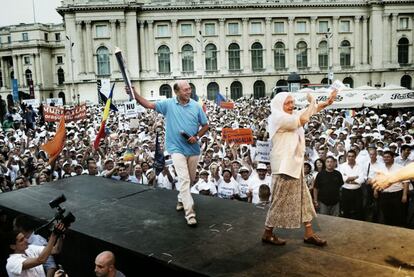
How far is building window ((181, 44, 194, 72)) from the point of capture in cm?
5525

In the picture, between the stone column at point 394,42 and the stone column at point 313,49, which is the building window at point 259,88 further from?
the stone column at point 394,42

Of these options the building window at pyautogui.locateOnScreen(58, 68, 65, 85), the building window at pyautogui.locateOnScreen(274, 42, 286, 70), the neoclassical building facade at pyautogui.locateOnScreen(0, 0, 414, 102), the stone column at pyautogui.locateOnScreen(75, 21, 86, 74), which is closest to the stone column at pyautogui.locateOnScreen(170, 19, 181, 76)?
the neoclassical building facade at pyautogui.locateOnScreen(0, 0, 414, 102)

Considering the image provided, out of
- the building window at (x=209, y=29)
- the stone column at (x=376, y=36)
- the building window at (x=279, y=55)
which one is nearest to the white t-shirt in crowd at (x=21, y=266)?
the building window at (x=209, y=29)

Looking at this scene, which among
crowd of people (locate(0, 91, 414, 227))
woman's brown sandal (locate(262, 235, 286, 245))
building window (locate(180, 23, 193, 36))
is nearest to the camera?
woman's brown sandal (locate(262, 235, 286, 245))

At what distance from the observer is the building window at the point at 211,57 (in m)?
55.7

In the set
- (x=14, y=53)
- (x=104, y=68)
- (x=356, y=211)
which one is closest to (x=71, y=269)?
(x=356, y=211)

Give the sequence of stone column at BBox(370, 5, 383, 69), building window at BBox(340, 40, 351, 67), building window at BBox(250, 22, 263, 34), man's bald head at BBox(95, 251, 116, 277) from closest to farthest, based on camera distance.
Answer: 1. man's bald head at BBox(95, 251, 116, 277)
2. building window at BBox(250, 22, 263, 34)
3. stone column at BBox(370, 5, 383, 69)
4. building window at BBox(340, 40, 351, 67)

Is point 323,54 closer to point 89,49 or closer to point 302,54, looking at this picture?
point 302,54

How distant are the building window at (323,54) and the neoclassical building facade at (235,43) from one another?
0.10 metres

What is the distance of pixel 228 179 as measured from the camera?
8.48 meters

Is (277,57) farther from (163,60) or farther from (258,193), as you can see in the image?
(258,193)

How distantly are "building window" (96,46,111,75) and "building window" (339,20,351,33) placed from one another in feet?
112

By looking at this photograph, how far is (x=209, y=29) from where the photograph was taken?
55.3 m

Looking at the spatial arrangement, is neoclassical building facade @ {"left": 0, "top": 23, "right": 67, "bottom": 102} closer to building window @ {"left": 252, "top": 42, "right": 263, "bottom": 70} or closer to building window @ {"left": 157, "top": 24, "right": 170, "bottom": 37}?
building window @ {"left": 157, "top": 24, "right": 170, "bottom": 37}
